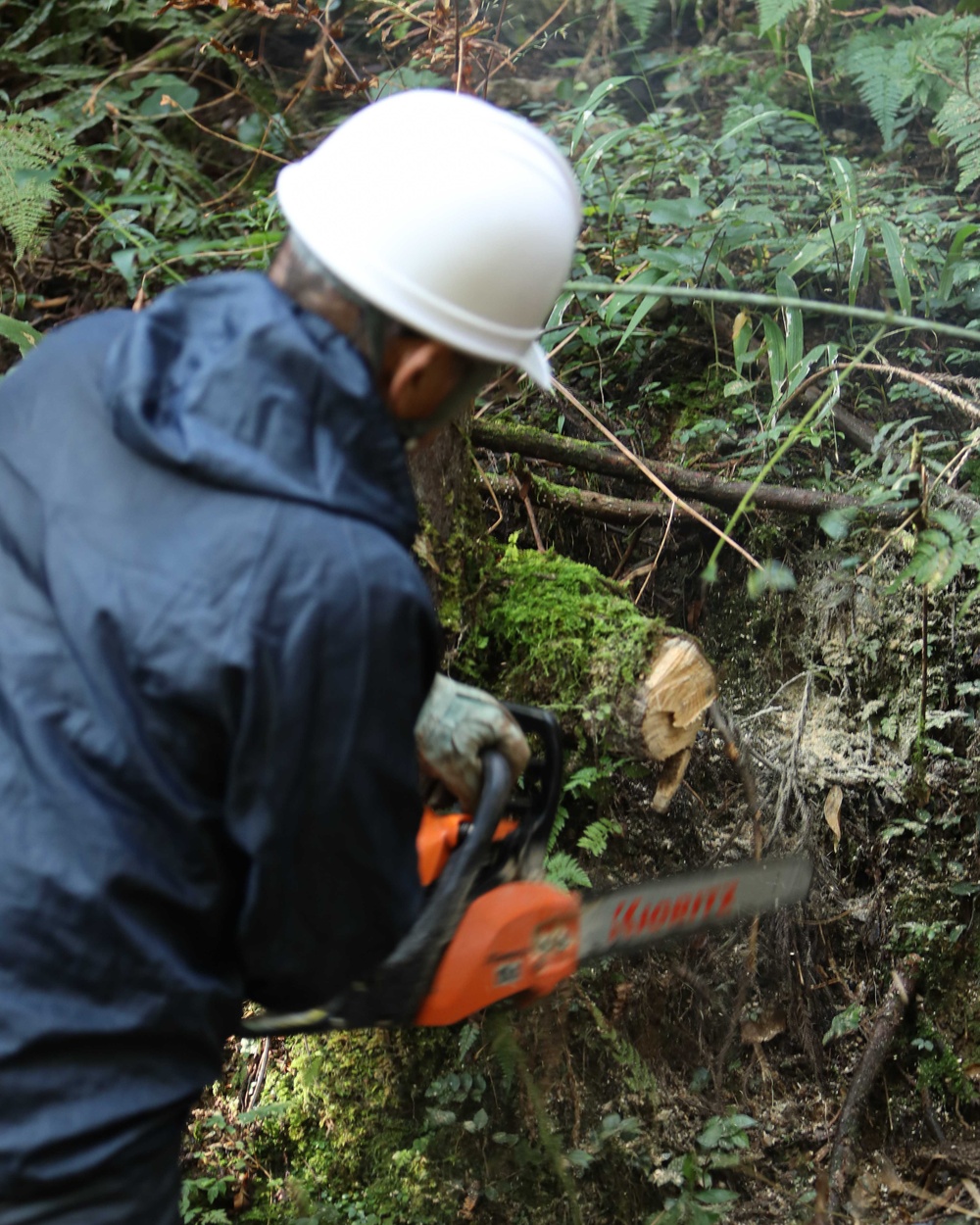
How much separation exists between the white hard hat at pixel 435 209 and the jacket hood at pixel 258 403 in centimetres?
11

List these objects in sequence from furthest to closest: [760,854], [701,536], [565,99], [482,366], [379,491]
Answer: [565,99], [701,536], [760,854], [482,366], [379,491]

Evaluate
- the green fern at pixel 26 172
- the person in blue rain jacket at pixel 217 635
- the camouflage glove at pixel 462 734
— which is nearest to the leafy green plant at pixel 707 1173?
the camouflage glove at pixel 462 734

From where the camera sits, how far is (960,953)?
127 inches

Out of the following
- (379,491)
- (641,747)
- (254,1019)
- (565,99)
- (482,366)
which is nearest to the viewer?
(379,491)

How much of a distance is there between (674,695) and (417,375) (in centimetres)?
131

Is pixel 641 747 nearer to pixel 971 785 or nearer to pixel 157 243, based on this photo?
pixel 971 785

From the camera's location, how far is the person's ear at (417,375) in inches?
57.6

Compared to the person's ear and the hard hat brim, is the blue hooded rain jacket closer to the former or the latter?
the person's ear

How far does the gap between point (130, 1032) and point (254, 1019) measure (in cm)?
48

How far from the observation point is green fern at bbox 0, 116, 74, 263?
3145 millimetres

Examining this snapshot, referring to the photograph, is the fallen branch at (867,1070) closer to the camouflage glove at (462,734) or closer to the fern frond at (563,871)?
the fern frond at (563,871)

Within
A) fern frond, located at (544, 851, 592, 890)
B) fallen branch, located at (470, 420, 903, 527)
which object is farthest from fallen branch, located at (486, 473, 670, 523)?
fern frond, located at (544, 851, 592, 890)

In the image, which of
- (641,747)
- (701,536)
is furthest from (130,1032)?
(701,536)

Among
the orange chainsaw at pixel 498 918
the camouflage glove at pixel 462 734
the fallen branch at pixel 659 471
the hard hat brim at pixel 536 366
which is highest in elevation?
the hard hat brim at pixel 536 366
